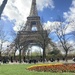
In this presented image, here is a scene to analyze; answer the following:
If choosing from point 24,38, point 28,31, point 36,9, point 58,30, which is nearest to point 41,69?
point 58,30

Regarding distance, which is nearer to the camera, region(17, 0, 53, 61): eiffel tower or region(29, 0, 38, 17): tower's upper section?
region(17, 0, 53, 61): eiffel tower

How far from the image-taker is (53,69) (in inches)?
720

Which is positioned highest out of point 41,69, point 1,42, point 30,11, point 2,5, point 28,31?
point 30,11

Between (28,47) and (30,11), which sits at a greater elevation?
(30,11)

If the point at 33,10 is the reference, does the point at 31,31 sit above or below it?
below

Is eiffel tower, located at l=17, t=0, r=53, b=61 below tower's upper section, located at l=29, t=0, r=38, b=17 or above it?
below

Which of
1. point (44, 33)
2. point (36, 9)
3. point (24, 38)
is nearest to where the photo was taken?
point (44, 33)

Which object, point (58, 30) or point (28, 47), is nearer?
point (58, 30)

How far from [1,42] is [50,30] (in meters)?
11.6

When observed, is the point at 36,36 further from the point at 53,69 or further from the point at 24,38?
the point at 53,69

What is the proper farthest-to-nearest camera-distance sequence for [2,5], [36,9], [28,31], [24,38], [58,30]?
[36,9] → [28,31] → [24,38] → [58,30] → [2,5]

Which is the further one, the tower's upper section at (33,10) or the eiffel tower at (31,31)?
the tower's upper section at (33,10)

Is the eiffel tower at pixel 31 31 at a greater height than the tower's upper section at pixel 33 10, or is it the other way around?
the tower's upper section at pixel 33 10

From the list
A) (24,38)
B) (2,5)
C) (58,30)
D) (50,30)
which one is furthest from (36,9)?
(2,5)
